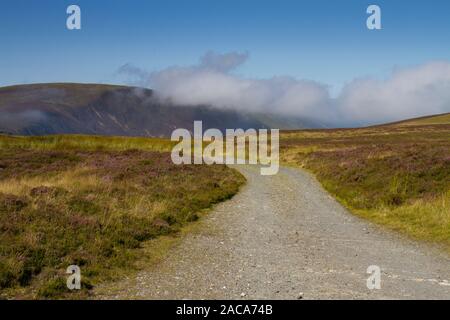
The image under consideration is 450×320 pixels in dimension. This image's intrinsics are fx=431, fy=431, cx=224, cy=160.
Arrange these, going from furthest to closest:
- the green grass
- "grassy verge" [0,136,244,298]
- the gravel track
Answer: the green grass → "grassy verge" [0,136,244,298] → the gravel track

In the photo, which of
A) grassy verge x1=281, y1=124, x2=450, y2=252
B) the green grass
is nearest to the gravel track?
grassy verge x1=281, y1=124, x2=450, y2=252

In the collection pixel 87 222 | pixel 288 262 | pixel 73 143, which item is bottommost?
pixel 288 262

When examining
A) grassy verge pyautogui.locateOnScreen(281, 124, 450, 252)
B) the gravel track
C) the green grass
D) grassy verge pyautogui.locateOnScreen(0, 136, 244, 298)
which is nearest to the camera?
the gravel track

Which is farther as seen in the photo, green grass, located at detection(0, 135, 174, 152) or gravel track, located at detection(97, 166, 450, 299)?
green grass, located at detection(0, 135, 174, 152)

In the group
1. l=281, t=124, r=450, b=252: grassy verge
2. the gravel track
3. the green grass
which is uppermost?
the green grass

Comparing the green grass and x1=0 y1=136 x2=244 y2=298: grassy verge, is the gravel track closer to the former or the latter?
x1=0 y1=136 x2=244 y2=298: grassy verge

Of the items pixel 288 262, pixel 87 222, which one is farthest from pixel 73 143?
pixel 288 262

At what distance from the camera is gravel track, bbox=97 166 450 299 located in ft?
32.0

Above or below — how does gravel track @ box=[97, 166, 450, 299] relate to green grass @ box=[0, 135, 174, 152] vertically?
below

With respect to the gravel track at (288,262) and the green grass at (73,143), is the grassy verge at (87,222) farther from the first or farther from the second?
the green grass at (73,143)

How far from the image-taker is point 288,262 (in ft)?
40.6

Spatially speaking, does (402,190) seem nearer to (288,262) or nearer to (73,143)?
(288,262)

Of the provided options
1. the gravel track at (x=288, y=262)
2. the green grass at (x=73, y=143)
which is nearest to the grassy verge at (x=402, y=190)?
the gravel track at (x=288, y=262)
